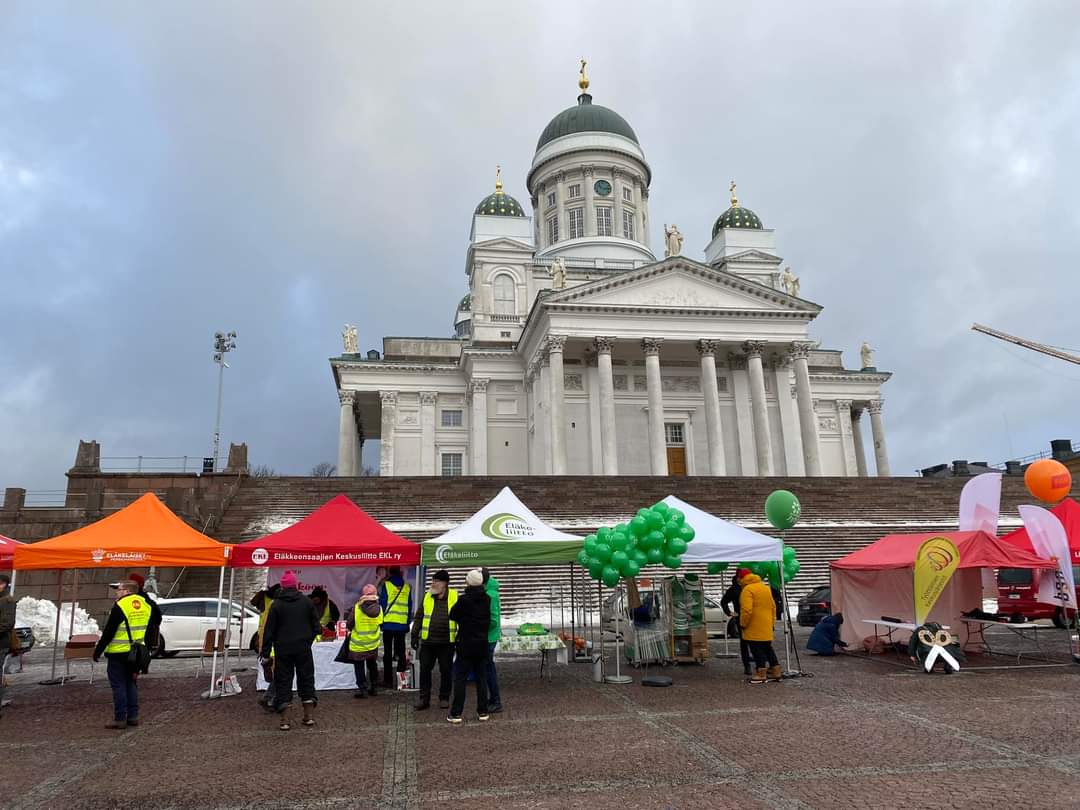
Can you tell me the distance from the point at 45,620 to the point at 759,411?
107 feet

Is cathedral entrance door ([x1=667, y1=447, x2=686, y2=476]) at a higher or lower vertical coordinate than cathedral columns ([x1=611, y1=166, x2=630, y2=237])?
lower

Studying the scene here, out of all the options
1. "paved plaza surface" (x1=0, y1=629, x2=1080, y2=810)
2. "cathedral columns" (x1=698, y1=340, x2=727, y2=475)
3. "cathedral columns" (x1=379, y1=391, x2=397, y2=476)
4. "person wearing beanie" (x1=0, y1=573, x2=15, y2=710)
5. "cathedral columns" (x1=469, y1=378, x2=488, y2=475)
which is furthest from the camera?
"cathedral columns" (x1=379, y1=391, x2=397, y2=476)

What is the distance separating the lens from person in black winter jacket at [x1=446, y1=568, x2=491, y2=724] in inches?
358

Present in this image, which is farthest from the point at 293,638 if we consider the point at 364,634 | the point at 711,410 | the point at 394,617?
the point at 711,410

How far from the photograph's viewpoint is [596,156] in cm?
5694

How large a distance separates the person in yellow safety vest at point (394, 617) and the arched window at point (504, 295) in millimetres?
40138

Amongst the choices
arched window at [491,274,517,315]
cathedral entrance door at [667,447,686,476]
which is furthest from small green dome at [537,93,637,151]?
cathedral entrance door at [667,447,686,476]

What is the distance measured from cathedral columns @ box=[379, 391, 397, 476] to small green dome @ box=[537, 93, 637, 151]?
25.3 metres

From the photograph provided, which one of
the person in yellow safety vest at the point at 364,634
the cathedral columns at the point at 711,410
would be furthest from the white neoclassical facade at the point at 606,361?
the person in yellow safety vest at the point at 364,634

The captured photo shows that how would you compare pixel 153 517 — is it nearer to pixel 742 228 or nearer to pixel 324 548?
pixel 324 548

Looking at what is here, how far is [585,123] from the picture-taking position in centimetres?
5869

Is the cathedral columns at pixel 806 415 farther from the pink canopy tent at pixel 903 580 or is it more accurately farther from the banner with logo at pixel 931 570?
the banner with logo at pixel 931 570

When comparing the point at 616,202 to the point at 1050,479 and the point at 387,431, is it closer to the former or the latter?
the point at 387,431

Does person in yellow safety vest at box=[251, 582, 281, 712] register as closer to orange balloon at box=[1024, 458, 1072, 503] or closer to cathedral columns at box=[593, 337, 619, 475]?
orange balloon at box=[1024, 458, 1072, 503]
